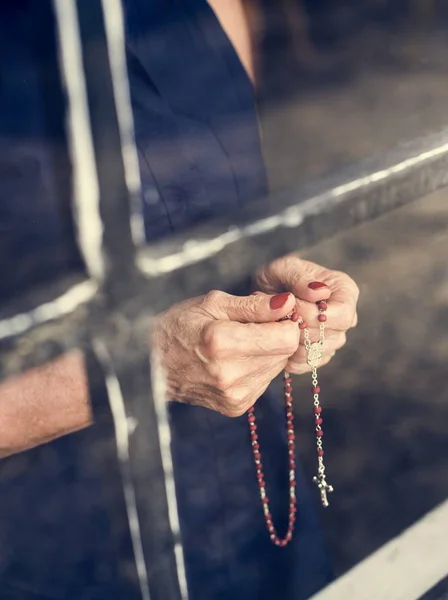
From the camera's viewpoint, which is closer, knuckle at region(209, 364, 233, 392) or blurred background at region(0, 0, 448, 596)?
knuckle at region(209, 364, 233, 392)

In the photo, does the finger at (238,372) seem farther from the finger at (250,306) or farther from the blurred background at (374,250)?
the blurred background at (374,250)

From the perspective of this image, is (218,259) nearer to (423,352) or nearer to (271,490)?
(271,490)

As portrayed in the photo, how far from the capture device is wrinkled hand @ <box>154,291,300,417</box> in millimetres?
558

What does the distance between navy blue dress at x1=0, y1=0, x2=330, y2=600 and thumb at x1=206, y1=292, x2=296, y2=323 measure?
7 cm

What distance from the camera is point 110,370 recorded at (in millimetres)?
432

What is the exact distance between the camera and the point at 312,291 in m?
0.61

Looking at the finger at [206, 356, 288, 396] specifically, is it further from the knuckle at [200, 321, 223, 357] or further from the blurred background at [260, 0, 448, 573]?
the blurred background at [260, 0, 448, 573]

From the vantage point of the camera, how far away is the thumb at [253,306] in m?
0.56

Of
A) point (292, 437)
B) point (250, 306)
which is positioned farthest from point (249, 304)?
point (292, 437)

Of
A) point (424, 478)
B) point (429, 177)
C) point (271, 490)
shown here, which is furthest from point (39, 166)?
point (424, 478)

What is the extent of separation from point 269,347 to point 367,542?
2.13 feet

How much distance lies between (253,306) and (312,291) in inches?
2.8

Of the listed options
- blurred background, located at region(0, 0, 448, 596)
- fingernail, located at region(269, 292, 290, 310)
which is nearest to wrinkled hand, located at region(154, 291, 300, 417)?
fingernail, located at region(269, 292, 290, 310)

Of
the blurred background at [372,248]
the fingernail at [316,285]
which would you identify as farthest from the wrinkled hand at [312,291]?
the blurred background at [372,248]
